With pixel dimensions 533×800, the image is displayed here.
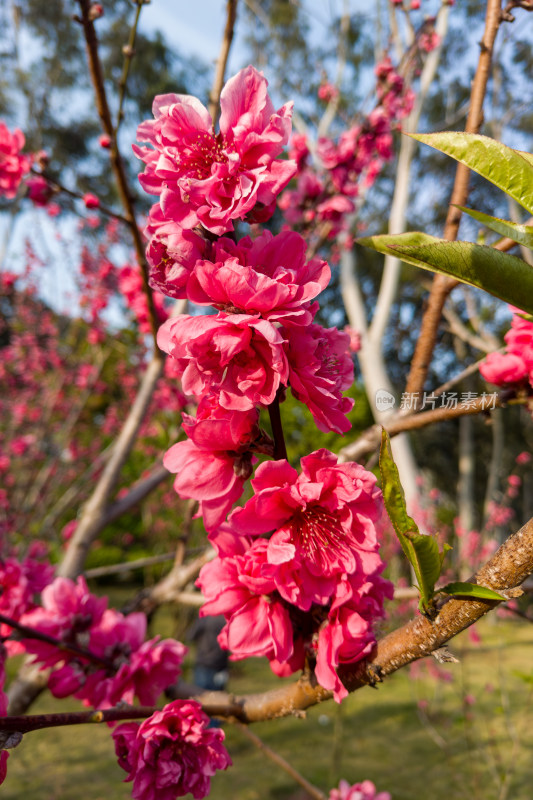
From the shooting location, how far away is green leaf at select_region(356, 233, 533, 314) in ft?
1.79

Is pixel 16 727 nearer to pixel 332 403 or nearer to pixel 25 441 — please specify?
pixel 332 403

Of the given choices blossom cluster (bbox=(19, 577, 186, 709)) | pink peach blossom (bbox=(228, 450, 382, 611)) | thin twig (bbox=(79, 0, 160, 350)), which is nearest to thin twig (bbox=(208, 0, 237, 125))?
thin twig (bbox=(79, 0, 160, 350))

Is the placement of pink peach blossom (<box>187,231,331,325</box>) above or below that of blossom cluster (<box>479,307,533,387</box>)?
above

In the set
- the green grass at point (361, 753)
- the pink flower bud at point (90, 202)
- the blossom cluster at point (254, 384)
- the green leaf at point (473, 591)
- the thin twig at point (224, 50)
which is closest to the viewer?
the green leaf at point (473, 591)

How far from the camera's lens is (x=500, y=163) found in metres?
0.57

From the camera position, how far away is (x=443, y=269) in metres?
0.55

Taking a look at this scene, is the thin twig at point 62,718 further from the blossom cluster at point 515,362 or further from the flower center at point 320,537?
the blossom cluster at point 515,362

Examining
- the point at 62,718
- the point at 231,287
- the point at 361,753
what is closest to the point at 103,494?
the point at 62,718

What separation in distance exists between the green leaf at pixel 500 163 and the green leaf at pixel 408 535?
0.33 m

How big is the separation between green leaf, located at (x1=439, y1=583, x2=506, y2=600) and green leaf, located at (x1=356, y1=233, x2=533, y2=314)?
1.06ft

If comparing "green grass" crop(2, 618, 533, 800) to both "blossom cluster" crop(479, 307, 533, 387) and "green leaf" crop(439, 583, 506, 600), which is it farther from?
"green leaf" crop(439, 583, 506, 600)

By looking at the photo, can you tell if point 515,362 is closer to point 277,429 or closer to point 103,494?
point 277,429

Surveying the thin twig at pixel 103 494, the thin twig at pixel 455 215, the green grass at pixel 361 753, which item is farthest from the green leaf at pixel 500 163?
the green grass at pixel 361 753

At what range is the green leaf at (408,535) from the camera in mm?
533
